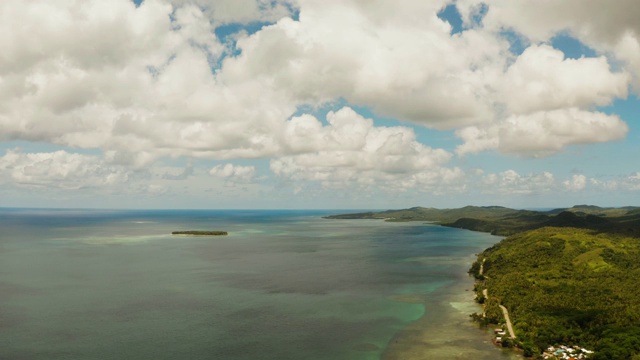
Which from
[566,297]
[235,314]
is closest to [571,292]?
[566,297]

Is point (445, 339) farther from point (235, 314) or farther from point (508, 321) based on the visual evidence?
point (235, 314)

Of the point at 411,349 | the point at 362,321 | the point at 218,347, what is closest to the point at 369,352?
the point at 411,349

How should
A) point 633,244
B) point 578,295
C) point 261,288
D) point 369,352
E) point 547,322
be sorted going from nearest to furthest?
1. point 369,352
2. point 547,322
3. point 578,295
4. point 261,288
5. point 633,244

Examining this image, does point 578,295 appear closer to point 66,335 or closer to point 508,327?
point 508,327

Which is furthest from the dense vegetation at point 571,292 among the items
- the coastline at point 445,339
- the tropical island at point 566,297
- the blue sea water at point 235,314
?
the blue sea water at point 235,314

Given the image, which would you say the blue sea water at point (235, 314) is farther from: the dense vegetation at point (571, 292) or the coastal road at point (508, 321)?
the dense vegetation at point (571, 292)

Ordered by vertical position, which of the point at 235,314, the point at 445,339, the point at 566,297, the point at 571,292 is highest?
the point at 571,292

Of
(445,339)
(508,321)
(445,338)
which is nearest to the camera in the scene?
(445,339)

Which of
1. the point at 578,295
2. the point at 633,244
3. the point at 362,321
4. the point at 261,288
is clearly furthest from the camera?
the point at 633,244

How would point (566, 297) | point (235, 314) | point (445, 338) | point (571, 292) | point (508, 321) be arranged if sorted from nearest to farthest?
point (445, 338) < point (508, 321) < point (235, 314) < point (566, 297) < point (571, 292)
